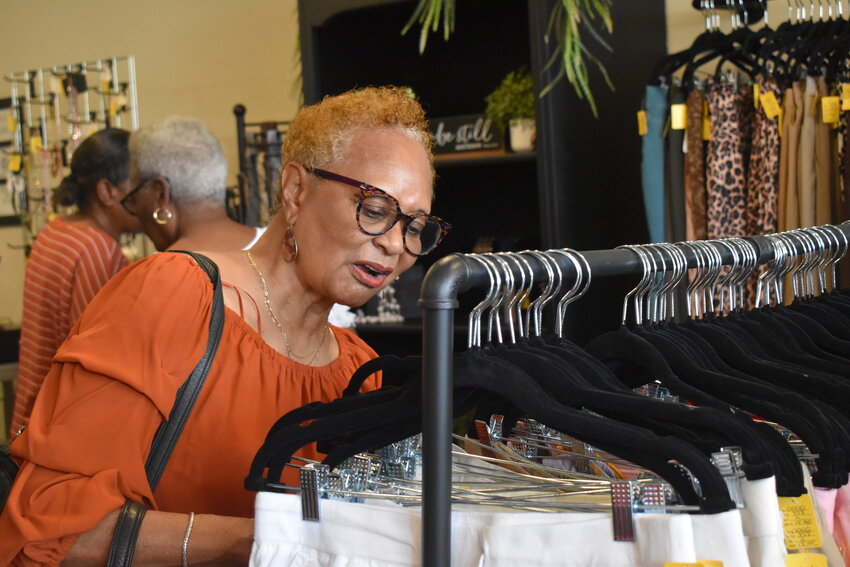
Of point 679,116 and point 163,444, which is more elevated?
point 679,116

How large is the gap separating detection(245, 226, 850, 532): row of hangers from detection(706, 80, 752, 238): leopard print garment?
58.6 inches

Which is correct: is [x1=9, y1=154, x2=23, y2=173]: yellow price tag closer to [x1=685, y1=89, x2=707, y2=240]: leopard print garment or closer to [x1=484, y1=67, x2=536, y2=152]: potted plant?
[x1=484, y1=67, x2=536, y2=152]: potted plant

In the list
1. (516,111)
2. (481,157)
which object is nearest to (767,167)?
(516,111)

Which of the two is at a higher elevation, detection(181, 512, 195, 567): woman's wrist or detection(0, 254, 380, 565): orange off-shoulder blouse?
detection(0, 254, 380, 565): orange off-shoulder blouse

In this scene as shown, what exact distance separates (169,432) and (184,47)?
3673 millimetres

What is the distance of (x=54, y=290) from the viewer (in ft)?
9.52

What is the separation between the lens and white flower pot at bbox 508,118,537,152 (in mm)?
3137

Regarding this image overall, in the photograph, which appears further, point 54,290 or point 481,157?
point 481,157

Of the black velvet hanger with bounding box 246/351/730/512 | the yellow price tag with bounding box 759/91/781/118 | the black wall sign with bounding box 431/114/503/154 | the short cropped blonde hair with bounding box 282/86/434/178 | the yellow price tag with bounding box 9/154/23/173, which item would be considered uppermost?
the yellow price tag with bounding box 9/154/23/173

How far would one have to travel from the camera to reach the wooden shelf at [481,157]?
10.3 feet

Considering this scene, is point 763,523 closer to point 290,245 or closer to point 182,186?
point 290,245

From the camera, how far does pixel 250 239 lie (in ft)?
9.62

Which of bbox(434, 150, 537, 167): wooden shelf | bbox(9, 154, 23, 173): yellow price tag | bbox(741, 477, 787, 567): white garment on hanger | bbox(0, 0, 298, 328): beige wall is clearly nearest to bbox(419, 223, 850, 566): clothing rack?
bbox(741, 477, 787, 567): white garment on hanger

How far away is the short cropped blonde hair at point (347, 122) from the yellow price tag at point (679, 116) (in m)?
1.50
